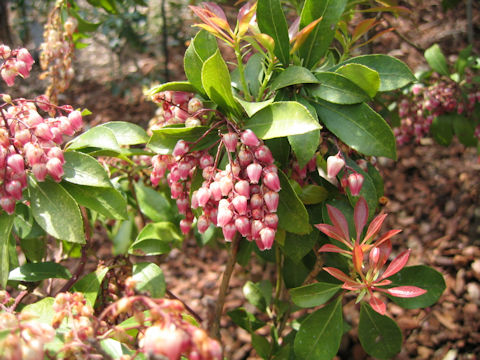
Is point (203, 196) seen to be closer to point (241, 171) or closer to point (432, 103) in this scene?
point (241, 171)

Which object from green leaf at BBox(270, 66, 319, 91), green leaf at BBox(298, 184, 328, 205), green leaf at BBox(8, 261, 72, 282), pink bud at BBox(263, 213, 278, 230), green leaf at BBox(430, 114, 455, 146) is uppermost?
green leaf at BBox(270, 66, 319, 91)

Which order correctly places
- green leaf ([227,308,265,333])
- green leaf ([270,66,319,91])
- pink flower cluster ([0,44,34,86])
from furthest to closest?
green leaf ([227,308,265,333])
pink flower cluster ([0,44,34,86])
green leaf ([270,66,319,91])

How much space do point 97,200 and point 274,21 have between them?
608mm

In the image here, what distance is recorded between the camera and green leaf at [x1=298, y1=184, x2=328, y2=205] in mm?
1091

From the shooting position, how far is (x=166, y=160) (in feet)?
3.43

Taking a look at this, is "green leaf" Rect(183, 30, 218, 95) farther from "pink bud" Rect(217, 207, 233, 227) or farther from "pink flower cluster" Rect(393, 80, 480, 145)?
"pink flower cluster" Rect(393, 80, 480, 145)

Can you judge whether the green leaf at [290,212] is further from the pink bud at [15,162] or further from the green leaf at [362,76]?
the pink bud at [15,162]

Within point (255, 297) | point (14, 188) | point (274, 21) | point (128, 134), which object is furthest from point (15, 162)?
point (255, 297)

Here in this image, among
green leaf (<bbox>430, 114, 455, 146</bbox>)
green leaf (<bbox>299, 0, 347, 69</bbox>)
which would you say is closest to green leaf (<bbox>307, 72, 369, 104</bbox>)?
green leaf (<bbox>299, 0, 347, 69</bbox>)

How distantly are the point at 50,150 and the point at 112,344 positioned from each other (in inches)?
16.6

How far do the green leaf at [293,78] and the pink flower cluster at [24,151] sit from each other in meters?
0.49

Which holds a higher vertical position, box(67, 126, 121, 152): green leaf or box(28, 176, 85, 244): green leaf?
box(67, 126, 121, 152): green leaf

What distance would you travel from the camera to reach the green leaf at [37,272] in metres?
1.18

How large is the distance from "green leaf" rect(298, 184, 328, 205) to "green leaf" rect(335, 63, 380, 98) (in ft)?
0.87
